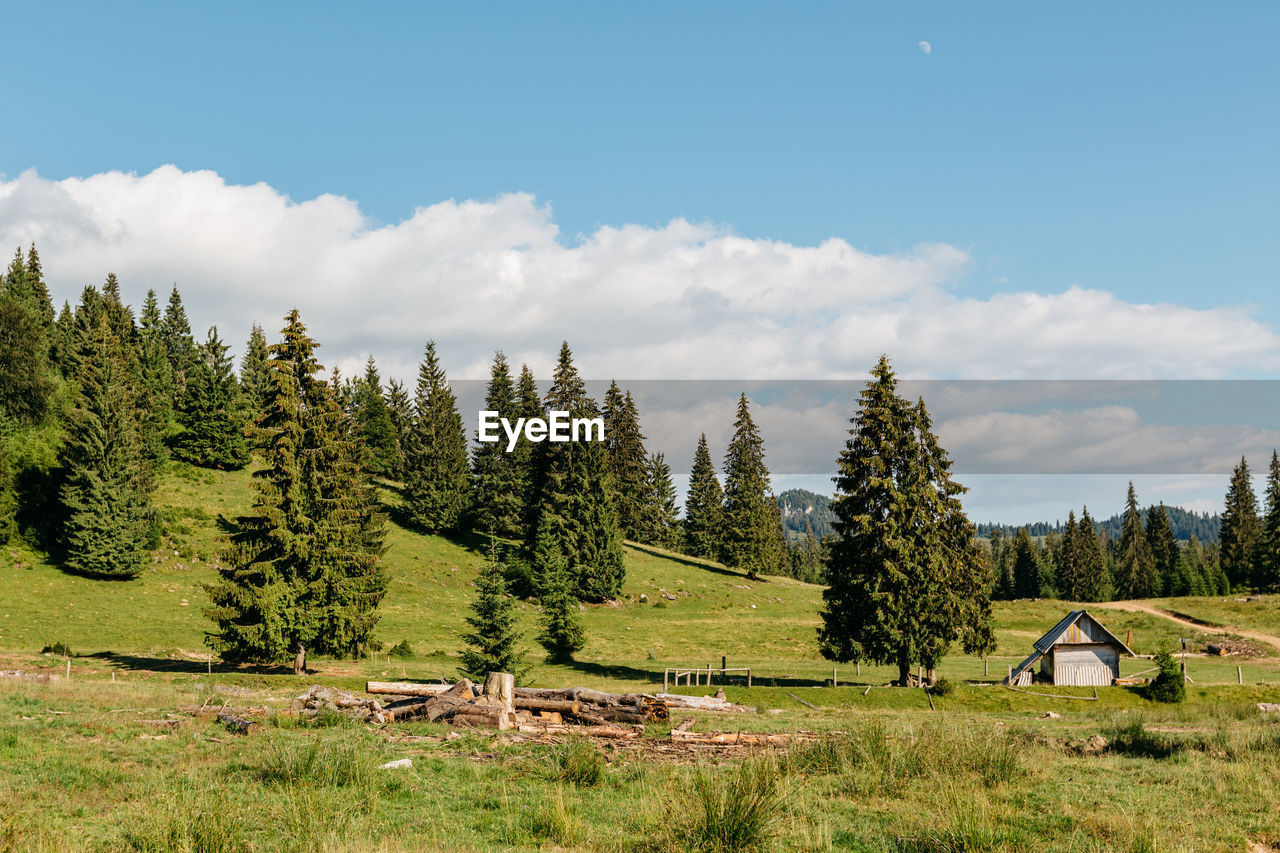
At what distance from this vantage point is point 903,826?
10.7 m

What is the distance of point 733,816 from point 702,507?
103580 millimetres

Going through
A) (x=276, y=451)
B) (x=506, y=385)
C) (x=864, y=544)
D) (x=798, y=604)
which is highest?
(x=506, y=385)

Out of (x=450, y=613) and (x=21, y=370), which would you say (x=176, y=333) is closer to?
(x=21, y=370)

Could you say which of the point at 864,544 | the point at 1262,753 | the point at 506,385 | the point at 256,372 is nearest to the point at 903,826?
the point at 1262,753

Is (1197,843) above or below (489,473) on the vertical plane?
below

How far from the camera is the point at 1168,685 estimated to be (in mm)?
37938

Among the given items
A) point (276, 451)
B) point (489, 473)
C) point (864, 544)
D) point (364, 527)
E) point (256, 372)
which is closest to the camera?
point (276, 451)

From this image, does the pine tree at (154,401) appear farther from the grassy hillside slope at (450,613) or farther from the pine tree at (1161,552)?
the pine tree at (1161,552)

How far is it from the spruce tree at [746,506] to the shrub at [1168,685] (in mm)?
50220

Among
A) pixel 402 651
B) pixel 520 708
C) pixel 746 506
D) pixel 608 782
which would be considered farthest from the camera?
pixel 746 506

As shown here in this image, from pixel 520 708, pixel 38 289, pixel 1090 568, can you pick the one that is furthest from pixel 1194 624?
pixel 38 289

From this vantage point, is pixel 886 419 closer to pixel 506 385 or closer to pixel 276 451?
pixel 276 451

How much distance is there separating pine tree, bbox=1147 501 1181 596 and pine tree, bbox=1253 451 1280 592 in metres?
16.0

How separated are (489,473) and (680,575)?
21575mm
